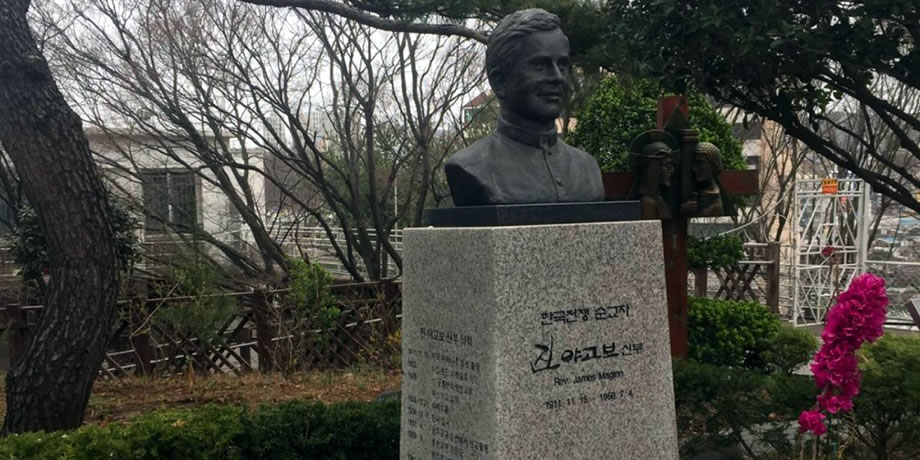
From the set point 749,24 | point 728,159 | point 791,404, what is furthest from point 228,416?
point 728,159

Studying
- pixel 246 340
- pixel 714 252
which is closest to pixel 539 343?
pixel 714 252

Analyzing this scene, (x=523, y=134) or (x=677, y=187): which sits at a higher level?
(x=523, y=134)

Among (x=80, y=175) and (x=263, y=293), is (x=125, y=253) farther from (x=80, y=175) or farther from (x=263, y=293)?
(x=80, y=175)

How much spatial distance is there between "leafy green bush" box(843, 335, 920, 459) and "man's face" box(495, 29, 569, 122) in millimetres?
3066

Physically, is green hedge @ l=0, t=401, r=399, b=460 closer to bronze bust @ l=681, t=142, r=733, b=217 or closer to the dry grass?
the dry grass

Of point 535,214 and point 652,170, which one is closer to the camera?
point 535,214

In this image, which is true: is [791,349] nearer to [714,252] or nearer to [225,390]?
[714,252]

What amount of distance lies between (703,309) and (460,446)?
19.3 feet

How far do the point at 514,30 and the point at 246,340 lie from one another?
27.4ft

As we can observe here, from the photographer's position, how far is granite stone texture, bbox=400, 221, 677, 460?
359 centimetres

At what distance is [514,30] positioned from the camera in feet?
13.0

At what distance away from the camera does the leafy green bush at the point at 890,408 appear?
207 inches

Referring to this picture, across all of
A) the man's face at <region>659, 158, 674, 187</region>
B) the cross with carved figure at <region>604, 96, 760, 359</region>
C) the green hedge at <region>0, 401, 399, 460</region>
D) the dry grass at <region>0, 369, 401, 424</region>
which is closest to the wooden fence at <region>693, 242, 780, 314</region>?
the cross with carved figure at <region>604, 96, 760, 359</region>

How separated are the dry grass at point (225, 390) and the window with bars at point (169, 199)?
5673mm
